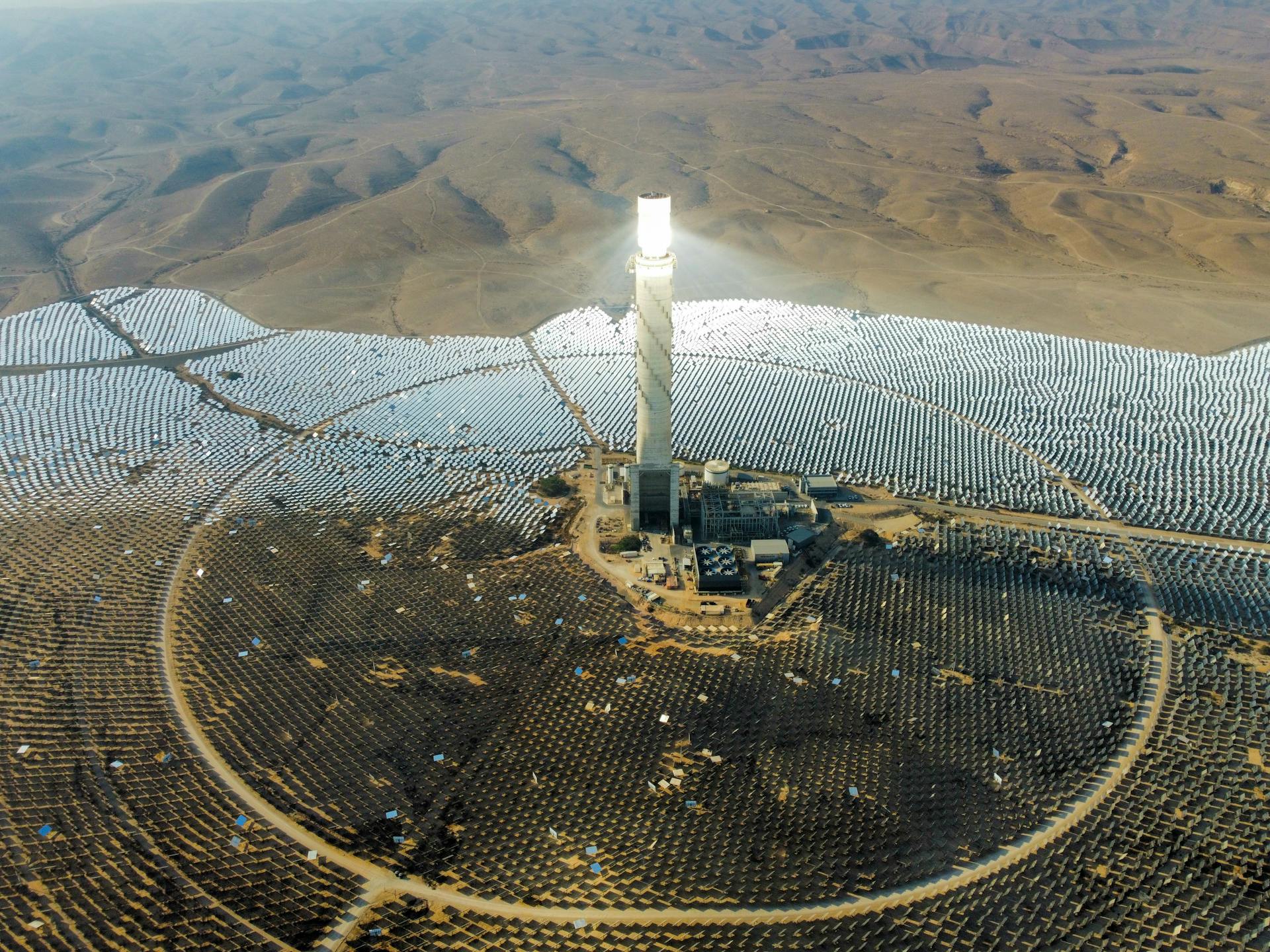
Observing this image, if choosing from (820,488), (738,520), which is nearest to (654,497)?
(738,520)

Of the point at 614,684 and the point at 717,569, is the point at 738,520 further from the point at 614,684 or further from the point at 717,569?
the point at 614,684

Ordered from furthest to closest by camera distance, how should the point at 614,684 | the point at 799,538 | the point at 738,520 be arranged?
the point at 738,520 < the point at 799,538 < the point at 614,684

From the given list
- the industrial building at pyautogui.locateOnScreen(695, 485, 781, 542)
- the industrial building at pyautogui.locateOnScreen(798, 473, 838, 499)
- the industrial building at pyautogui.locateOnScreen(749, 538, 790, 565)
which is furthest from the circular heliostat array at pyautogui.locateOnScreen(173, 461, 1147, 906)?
the industrial building at pyautogui.locateOnScreen(798, 473, 838, 499)

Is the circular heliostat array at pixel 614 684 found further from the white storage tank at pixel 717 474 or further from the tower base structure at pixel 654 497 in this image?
the white storage tank at pixel 717 474

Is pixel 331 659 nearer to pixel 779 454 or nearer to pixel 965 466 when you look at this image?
pixel 779 454

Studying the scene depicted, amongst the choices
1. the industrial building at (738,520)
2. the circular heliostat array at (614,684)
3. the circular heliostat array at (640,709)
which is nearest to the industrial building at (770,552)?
the circular heliostat array at (614,684)

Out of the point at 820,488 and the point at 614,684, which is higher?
the point at 614,684

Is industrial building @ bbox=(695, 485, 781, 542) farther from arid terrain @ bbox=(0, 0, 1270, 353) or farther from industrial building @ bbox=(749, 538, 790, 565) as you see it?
arid terrain @ bbox=(0, 0, 1270, 353)
